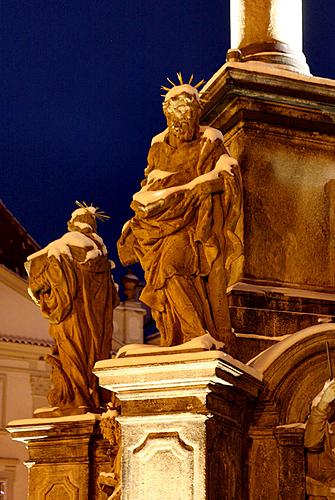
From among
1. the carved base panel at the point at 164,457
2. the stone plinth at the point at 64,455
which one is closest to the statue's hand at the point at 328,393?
the carved base panel at the point at 164,457

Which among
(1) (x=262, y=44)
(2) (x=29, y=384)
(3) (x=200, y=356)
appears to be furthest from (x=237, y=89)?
(2) (x=29, y=384)

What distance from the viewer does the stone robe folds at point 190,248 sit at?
284 inches

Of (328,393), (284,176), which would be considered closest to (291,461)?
(328,393)

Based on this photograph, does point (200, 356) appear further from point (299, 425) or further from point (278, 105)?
point (278, 105)

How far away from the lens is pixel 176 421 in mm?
6848

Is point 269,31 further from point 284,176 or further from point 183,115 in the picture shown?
point 183,115

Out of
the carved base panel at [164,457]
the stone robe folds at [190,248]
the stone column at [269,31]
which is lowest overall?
the carved base panel at [164,457]

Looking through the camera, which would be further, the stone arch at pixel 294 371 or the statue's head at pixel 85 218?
the statue's head at pixel 85 218

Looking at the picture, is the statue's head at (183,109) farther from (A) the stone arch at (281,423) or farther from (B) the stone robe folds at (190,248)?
(A) the stone arch at (281,423)

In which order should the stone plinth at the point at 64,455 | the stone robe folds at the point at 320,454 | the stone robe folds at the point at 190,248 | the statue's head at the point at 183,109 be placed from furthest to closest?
the stone plinth at the point at 64,455
the statue's head at the point at 183,109
the stone robe folds at the point at 320,454
the stone robe folds at the point at 190,248

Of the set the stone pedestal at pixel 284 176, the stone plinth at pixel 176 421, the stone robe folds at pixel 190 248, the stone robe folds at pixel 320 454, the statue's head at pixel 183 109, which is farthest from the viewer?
the stone pedestal at pixel 284 176

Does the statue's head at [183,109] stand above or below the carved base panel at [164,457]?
above

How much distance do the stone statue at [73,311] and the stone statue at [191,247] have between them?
1.75 meters

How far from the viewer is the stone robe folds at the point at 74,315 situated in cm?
910
